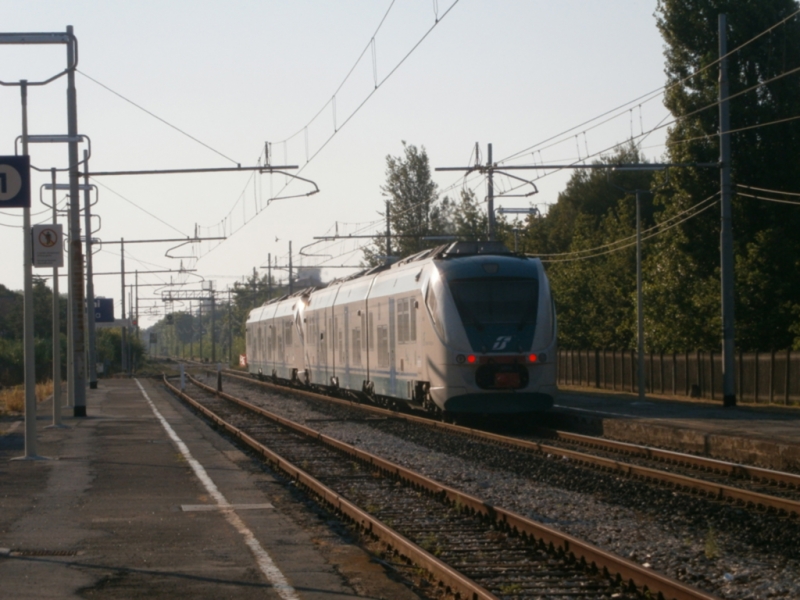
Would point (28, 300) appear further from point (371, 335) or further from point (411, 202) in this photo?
point (411, 202)


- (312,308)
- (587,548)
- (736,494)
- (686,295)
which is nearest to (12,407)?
(312,308)

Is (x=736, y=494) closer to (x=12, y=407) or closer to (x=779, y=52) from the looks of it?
(x=12, y=407)

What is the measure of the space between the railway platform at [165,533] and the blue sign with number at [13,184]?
3484 millimetres

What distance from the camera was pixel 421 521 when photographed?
10938 millimetres

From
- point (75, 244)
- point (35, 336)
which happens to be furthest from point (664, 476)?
point (35, 336)

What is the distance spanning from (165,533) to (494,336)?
39.4 feet

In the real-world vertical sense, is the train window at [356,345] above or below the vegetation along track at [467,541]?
above

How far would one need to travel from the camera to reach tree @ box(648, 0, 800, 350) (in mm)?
37219

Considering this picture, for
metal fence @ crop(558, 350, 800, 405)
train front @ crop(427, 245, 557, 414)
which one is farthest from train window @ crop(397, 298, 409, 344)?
metal fence @ crop(558, 350, 800, 405)

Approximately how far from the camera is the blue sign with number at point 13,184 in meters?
14.7

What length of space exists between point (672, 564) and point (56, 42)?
12113mm

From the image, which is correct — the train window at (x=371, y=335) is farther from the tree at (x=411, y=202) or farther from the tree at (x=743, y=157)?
the tree at (x=411, y=202)

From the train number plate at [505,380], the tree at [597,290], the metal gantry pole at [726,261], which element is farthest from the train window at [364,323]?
the tree at [597,290]

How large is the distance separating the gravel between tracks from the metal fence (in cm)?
1488
